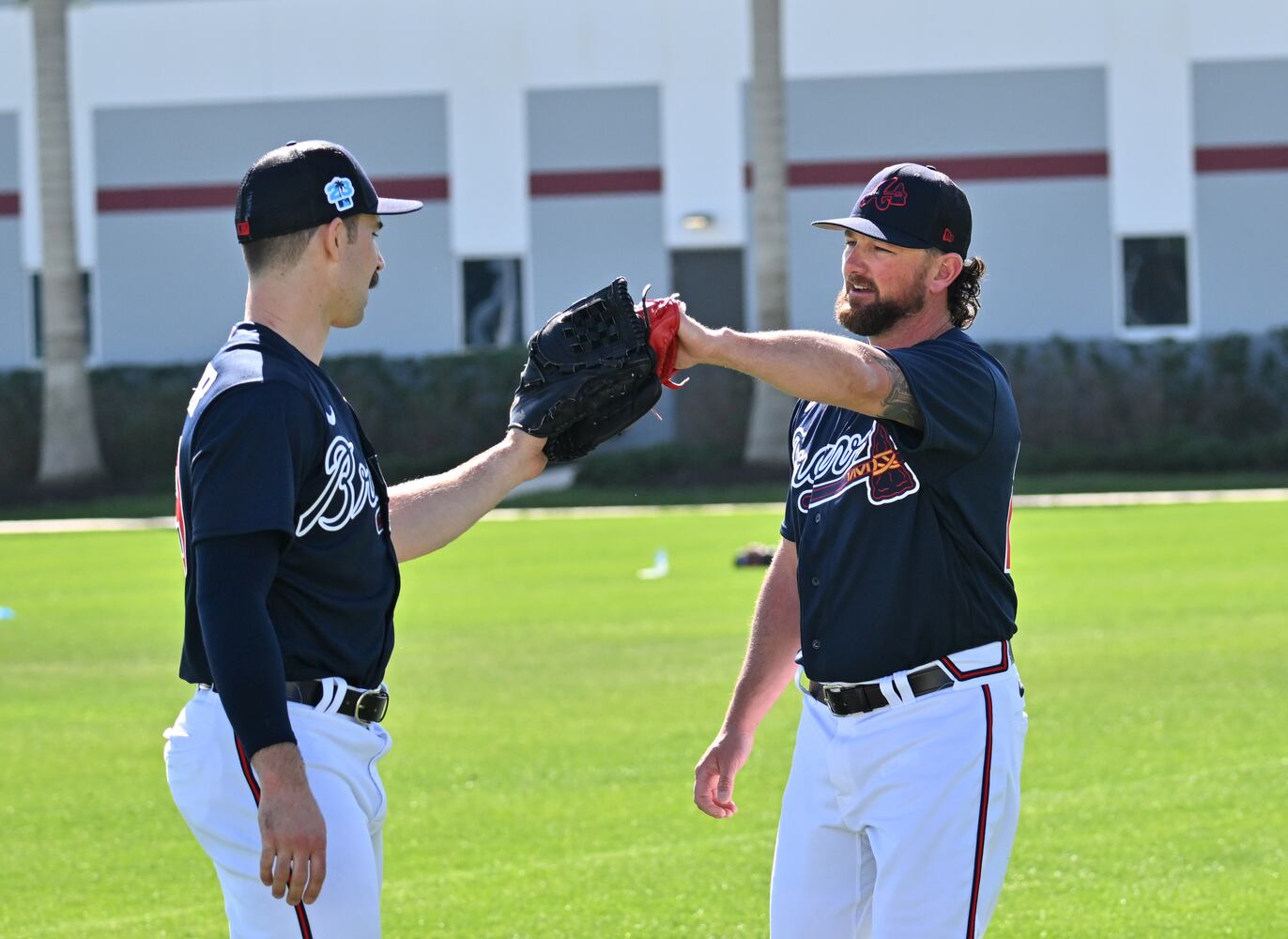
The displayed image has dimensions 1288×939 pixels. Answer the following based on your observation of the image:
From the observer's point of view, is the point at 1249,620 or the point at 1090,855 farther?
the point at 1249,620

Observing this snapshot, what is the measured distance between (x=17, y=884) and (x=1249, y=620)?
32.9 ft

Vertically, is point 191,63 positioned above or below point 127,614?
above

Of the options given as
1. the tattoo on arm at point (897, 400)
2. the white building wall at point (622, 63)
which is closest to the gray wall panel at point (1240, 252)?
the white building wall at point (622, 63)

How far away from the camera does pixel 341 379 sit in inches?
1298

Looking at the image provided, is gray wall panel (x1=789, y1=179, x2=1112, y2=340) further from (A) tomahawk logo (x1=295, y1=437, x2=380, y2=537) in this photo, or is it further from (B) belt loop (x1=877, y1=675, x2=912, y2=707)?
(A) tomahawk logo (x1=295, y1=437, x2=380, y2=537)

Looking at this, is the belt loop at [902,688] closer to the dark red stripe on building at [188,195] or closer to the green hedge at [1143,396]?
the green hedge at [1143,396]

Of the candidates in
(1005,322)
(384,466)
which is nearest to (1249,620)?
(384,466)

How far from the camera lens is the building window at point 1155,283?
35.4 metres

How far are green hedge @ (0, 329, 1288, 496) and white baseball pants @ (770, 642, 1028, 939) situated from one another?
2566 centimetres

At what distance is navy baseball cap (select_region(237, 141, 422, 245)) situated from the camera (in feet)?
14.0

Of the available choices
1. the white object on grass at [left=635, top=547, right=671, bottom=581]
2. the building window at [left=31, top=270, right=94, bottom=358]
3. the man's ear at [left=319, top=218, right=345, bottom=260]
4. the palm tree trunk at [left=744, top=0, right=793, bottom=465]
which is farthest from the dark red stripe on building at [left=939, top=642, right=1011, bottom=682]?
the building window at [left=31, top=270, right=94, bottom=358]

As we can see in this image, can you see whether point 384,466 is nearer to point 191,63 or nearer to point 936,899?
point 191,63

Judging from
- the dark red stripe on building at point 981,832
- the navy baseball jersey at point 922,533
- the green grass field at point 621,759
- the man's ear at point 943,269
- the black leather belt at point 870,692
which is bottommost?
the green grass field at point 621,759

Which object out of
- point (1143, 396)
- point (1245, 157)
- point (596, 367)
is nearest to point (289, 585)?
point (596, 367)
